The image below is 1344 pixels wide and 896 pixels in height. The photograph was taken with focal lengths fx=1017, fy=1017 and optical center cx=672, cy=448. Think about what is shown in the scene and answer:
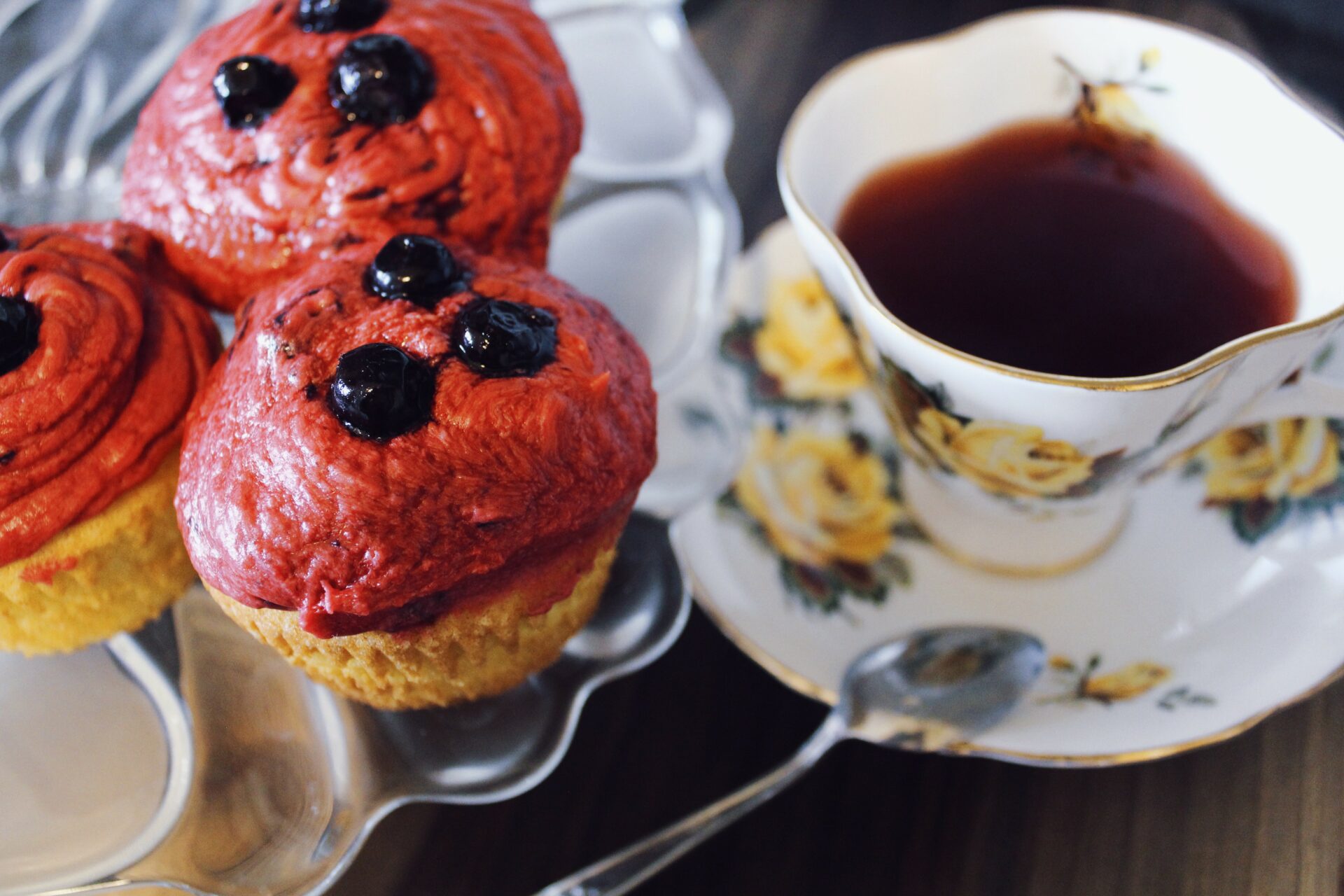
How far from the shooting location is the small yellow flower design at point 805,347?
1.28 meters

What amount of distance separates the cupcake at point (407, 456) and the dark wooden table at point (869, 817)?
0.22 m

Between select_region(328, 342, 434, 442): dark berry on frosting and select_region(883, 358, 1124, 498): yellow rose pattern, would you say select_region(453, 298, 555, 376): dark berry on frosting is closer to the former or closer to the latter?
select_region(328, 342, 434, 442): dark berry on frosting

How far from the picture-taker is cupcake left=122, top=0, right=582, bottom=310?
921mm

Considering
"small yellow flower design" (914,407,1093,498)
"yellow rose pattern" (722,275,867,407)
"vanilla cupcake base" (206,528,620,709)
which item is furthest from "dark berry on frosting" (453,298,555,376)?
"yellow rose pattern" (722,275,867,407)

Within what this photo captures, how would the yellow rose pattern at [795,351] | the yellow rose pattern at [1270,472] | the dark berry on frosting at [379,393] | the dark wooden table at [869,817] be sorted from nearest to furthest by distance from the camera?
the dark berry on frosting at [379,393] < the dark wooden table at [869,817] < the yellow rose pattern at [1270,472] < the yellow rose pattern at [795,351]

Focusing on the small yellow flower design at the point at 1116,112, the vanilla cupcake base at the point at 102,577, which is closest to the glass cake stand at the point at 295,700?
the vanilla cupcake base at the point at 102,577

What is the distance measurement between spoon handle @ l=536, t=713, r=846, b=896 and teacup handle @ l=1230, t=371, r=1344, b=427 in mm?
515

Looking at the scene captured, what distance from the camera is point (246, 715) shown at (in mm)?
982

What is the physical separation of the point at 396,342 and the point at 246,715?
45 cm

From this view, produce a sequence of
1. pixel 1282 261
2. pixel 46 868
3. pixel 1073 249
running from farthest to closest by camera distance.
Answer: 1. pixel 1073 249
2. pixel 1282 261
3. pixel 46 868

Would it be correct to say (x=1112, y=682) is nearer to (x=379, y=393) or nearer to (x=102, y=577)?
(x=379, y=393)

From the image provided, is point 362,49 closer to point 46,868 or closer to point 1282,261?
point 46,868

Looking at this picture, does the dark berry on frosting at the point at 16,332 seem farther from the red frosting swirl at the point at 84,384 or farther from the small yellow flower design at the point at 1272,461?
the small yellow flower design at the point at 1272,461

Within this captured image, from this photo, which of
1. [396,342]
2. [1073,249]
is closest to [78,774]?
[396,342]
